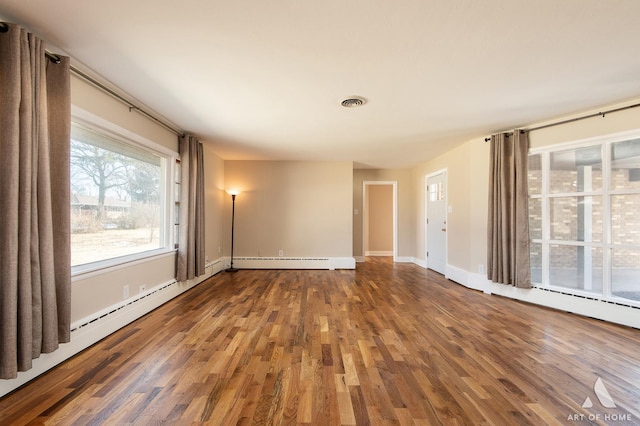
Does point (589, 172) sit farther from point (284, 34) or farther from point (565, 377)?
point (284, 34)

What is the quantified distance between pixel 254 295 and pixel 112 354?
1.81 m

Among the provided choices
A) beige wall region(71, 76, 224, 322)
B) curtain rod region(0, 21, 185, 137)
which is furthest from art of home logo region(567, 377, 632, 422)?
curtain rod region(0, 21, 185, 137)

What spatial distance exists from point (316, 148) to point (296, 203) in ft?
4.88

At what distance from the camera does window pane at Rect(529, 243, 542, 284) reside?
3547mm

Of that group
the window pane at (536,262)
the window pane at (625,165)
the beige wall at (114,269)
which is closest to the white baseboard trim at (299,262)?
the beige wall at (114,269)

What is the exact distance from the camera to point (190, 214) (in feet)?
12.8

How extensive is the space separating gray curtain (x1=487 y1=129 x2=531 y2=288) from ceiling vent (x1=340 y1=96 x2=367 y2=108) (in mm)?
2292

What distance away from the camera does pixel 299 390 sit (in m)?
1.72

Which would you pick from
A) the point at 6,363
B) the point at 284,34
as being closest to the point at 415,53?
the point at 284,34

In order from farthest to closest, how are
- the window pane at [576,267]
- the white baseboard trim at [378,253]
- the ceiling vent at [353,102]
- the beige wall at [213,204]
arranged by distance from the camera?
the white baseboard trim at [378,253]
the beige wall at [213,204]
the window pane at [576,267]
the ceiling vent at [353,102]

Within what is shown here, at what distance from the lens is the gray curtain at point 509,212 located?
3.58m

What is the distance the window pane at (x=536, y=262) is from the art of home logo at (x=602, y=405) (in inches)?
77.8

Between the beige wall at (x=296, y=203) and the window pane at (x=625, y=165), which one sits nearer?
the window pane at (x=625, y=165)

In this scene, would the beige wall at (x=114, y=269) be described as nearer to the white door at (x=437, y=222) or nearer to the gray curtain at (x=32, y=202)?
the gray curtain at (x=32, y=202)
